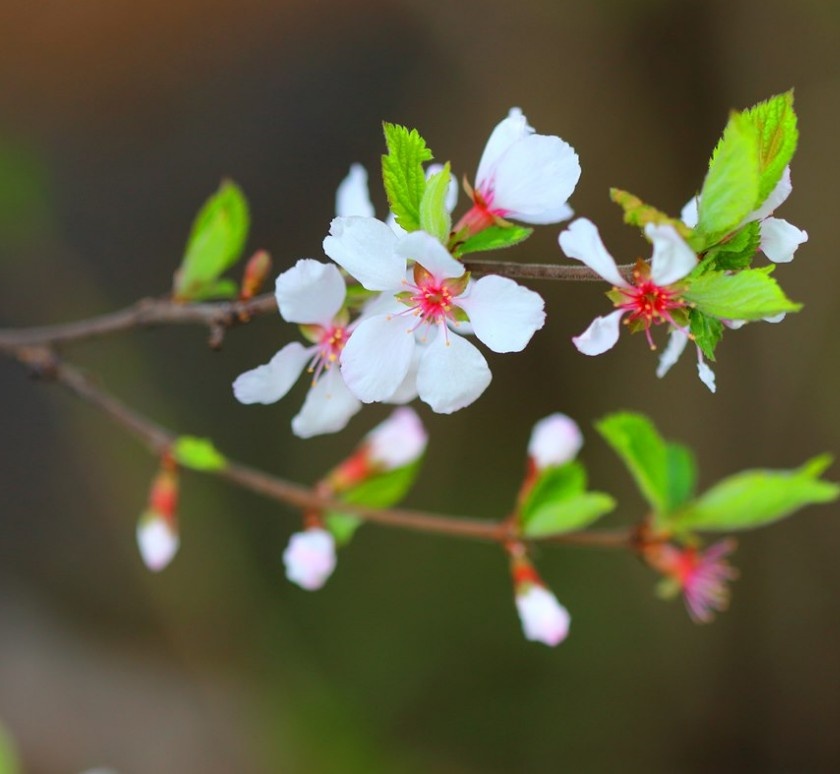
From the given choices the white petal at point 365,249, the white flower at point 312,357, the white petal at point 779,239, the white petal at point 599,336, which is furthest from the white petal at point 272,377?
the white petal at point 779,239

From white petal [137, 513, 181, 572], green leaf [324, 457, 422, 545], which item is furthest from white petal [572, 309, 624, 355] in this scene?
white petal [137, 513, 181, 572]

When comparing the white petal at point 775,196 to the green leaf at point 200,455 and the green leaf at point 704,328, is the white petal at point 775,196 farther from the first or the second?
the green leaf at point 200,455

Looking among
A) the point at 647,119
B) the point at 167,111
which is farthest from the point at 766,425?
the point at 167,111

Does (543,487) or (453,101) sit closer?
Answer: (543,487)

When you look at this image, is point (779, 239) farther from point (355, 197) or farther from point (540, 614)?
point (540, 614)

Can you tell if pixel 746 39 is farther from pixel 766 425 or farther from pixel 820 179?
pixel 766 425
